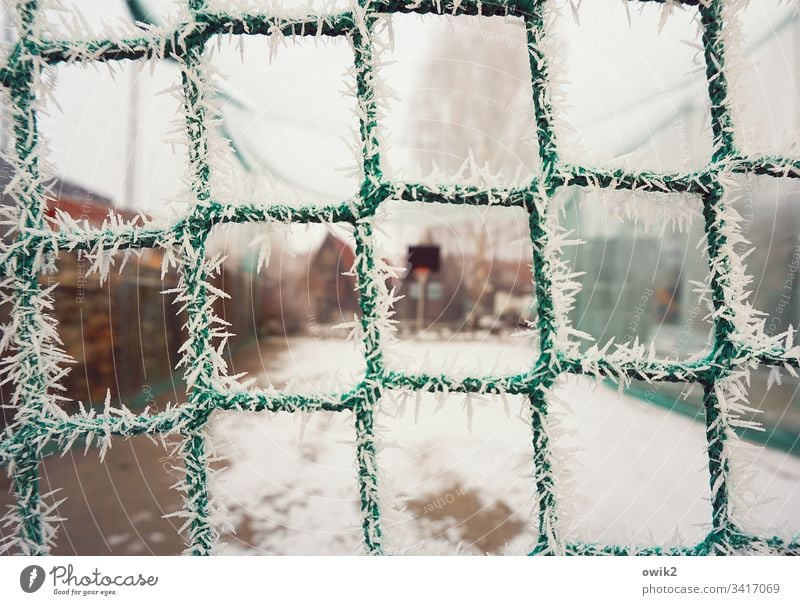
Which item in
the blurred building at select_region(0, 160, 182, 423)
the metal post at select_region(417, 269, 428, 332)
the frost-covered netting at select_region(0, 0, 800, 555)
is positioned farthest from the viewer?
the metal post at select_region(417, 269, 428, 332)

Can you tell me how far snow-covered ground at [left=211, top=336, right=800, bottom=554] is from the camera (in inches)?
20.5

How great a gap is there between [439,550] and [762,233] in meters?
1.23

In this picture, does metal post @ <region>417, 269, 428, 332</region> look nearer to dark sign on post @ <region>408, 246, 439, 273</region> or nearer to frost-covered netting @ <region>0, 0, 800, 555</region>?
dark sign on post @ <region>408, 246, 439, 273</region>

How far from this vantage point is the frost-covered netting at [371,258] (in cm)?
30

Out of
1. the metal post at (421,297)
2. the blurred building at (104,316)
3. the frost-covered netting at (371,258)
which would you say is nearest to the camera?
the frost-covered netting at (371,258)
